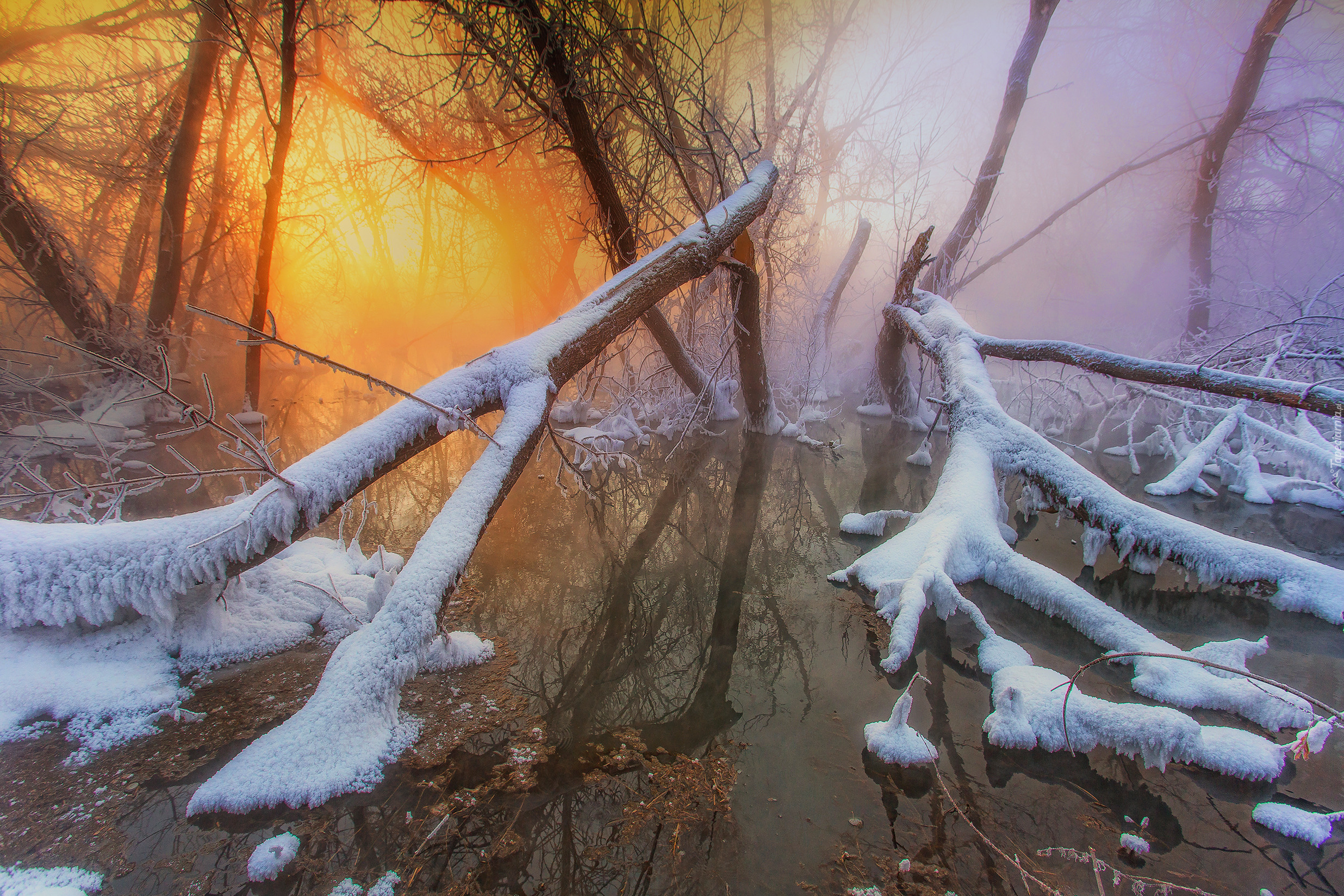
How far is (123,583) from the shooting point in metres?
1.56

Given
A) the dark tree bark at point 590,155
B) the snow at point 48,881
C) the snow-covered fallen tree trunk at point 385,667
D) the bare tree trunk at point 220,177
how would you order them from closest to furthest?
the snow at point 48,881 < the snow-covered fallen tree trunk at point 385,667 < the dark tree bark at point 590,155 < the bare tree trunk at point 220,177

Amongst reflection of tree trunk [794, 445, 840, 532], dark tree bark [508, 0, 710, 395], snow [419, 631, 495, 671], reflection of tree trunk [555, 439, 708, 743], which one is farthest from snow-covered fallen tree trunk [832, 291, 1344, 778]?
dark tree bark [508, 0, 710, 395]

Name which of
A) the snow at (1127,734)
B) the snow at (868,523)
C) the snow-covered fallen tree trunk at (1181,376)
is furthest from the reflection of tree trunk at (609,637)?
the snow-covered fallen tree trunk at (1181,376)

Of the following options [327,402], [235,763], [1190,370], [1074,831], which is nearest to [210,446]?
Result: [327,402]

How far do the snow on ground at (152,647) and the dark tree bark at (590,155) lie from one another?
2409 millimetres

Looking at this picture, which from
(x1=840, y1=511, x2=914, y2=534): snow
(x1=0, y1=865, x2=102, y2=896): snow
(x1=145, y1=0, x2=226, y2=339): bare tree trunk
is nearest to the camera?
(x1=0, y1=865, x2=102, y2=896): snow

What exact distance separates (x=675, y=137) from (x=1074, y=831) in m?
4.55

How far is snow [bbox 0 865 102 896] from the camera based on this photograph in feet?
3.34

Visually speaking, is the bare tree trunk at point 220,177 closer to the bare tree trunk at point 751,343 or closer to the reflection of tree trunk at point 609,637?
the bare tree trunk at point 751,343

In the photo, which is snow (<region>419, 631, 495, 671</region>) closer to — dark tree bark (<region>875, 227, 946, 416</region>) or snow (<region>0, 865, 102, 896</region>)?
snow (<region>0, 865, 102, 896</region>)

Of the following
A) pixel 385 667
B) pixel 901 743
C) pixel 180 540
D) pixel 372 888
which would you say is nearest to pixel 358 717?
pixel 385 667

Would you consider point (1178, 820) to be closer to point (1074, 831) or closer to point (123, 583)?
point (1074, 831)

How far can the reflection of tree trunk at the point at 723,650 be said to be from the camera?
1.54 m

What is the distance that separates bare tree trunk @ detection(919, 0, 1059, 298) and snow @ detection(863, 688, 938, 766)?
18.6 feet
